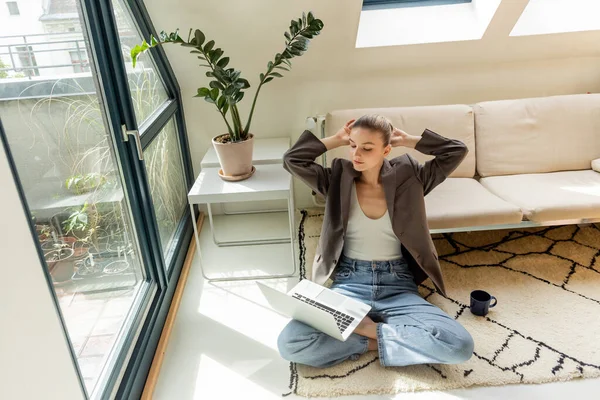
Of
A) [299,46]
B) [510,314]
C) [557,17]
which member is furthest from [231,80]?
[557,17]

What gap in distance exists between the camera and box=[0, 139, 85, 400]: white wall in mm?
900

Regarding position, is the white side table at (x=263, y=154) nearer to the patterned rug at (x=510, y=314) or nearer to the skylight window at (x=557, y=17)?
the patterned rug at (x=510, y=314)

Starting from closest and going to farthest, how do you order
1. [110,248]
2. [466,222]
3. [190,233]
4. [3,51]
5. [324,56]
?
[3,51]
[110,248]
[466,222]
[324,56]
[190,233]

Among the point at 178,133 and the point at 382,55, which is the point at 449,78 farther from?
the point at 178,133

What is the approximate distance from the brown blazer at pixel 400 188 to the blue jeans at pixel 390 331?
0.10 m

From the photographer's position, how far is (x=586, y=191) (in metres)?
2.27

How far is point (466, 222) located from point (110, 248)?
154 centimetres

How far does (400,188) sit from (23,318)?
1.38m

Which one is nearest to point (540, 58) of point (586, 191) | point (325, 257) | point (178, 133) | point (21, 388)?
point (586, 191)

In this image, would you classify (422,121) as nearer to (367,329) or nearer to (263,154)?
(263,154)

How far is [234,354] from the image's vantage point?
188 cm

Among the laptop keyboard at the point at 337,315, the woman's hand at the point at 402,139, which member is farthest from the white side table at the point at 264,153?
the laptop keyboard at the point at 337,315

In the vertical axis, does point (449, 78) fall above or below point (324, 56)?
below

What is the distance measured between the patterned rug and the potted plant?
2.12ft
